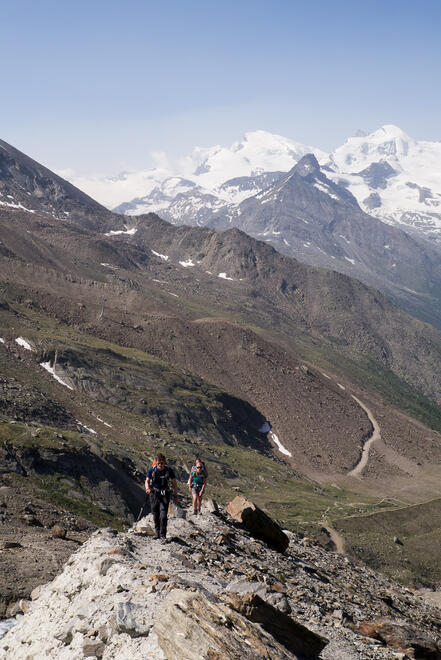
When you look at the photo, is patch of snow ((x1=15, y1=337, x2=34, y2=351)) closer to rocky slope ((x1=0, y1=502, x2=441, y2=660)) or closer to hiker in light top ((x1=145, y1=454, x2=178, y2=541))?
rocky slope ((x1=0, y1=502, x2=441, y2=660))

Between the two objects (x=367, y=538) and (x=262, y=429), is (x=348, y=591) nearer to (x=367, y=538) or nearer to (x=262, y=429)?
(x=367, y=538)

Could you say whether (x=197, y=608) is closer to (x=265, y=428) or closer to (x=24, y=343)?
(x=24, y=343)

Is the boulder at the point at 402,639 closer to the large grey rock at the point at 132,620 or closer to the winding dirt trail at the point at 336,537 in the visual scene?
the large grey rock at the point at 132,620

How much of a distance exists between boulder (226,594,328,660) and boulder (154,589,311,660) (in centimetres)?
52

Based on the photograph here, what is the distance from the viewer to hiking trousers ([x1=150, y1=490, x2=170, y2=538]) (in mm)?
25812

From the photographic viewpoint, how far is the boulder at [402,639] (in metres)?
25.1

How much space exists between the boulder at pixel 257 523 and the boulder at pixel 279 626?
16.3 m

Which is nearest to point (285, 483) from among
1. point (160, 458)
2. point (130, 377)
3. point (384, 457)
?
point (130, 377)

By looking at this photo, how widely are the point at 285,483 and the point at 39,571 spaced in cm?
12042

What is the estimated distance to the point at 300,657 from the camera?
671 inches

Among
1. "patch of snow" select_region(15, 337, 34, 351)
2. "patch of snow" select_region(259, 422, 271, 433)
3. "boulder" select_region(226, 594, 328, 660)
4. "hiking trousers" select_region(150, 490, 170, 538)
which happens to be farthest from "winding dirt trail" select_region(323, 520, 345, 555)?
"boulder" select_region(226, 594, 328, 660)

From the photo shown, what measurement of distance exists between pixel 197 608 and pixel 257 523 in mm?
20656

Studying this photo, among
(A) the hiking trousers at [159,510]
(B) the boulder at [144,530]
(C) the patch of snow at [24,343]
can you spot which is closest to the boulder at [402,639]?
(A) the hiking trousers at [159,510]

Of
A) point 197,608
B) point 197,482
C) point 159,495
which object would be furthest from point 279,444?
point 197,608
